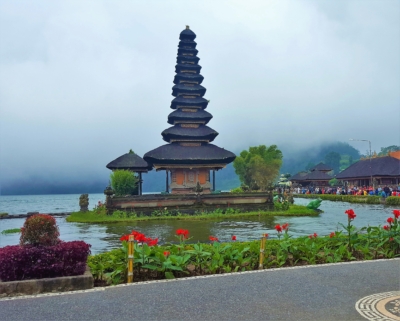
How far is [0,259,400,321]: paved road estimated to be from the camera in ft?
17.1

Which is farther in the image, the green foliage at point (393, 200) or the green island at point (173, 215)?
the green foliage at point (393, 200)

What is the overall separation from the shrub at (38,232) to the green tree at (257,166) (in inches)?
2082

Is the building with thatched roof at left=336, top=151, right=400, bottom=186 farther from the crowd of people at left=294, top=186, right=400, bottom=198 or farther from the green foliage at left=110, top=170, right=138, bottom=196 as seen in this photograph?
the green foliage at left=110, top=170, right=138, bottom=196

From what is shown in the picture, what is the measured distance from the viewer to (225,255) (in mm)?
8234

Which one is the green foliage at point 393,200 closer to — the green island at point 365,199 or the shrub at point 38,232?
the green island at point 365,199

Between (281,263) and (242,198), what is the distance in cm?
2208

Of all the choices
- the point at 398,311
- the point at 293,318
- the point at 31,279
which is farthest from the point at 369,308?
the point at 31,279

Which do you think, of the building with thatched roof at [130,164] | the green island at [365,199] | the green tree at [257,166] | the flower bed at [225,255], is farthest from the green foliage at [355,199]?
the flower bed at [225,255]

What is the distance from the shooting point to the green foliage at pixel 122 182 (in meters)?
31.7

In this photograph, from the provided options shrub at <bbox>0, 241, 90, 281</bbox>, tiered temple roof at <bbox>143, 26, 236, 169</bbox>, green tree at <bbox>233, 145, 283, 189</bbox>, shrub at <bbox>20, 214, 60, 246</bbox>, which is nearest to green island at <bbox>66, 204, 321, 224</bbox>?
tiered temple roof at <bbox>143, 26, 236, 169</bbox>

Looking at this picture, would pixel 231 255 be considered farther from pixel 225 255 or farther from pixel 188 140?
pixel 188 140

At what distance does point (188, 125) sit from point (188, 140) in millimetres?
2163

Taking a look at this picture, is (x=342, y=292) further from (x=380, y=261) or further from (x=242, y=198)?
(x=242, y=198)

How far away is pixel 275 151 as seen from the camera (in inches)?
2623
